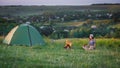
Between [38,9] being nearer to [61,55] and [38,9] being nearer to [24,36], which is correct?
[24,36]

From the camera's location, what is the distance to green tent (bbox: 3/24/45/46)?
588cm

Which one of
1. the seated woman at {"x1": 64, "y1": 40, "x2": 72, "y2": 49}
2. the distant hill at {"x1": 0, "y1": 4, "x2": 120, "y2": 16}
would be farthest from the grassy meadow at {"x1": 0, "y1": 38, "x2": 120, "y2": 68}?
the distant hill at {"x1": 0, "y1": 4, "x2": 120, "y2": 16}

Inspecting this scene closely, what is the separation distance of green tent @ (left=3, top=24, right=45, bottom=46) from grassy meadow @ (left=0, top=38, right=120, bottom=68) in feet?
0.51

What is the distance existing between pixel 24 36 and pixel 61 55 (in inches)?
39.3

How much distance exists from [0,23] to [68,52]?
4.32ft

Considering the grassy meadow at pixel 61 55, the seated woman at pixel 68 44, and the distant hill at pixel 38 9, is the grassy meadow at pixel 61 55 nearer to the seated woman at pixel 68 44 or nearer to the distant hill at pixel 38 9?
the seated woman at pixel 68 44

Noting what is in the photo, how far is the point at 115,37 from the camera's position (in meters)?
5.59

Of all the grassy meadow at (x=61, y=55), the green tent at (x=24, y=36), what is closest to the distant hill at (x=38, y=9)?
the green tent at (x=24, y=36)

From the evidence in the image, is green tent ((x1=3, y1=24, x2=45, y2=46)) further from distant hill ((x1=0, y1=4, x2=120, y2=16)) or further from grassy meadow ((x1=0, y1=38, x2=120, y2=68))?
distant hill ((x1=0, y1=4, x2=120, y2=16))

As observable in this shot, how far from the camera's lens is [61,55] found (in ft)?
17.6

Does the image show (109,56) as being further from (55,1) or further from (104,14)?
(55,1)

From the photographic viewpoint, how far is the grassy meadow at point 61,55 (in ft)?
16.3

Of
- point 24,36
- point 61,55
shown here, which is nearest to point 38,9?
point 24,36

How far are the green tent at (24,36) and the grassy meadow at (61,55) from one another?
157 millimetres
